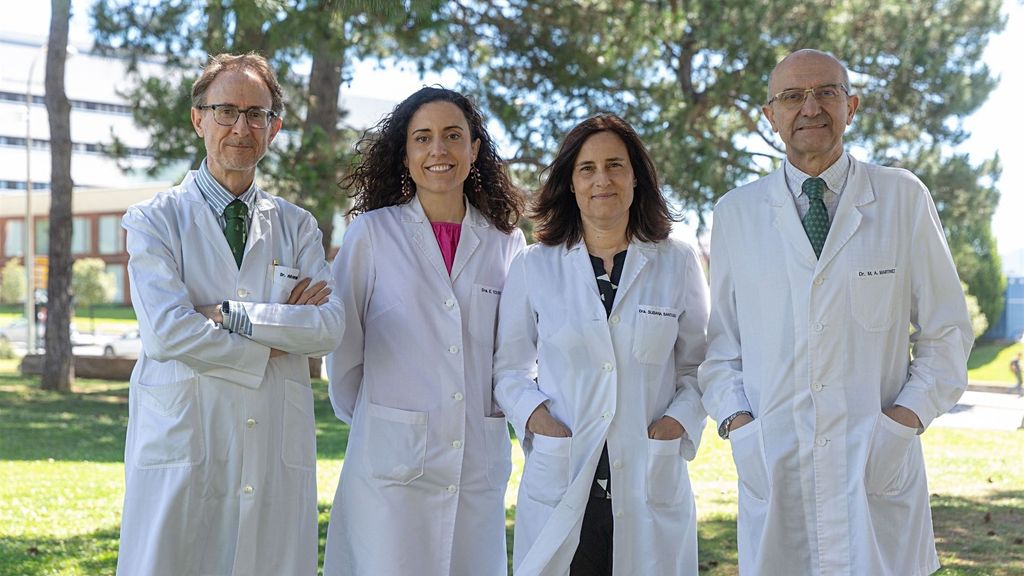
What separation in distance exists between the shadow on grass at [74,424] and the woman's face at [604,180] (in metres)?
8.47

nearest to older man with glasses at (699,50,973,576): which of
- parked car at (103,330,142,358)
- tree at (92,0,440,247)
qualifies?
tree at (92,0,440,247)

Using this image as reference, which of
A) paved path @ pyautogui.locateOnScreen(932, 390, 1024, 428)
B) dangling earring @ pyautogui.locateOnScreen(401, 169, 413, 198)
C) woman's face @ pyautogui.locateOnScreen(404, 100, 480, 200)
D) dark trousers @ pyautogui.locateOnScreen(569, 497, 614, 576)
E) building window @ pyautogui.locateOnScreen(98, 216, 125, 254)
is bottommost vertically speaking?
paved path @ pyautogui.locateOnScreen(932, 390, 1024, 428)

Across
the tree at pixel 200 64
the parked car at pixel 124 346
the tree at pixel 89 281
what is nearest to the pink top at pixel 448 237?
the tree at pixel 200 64

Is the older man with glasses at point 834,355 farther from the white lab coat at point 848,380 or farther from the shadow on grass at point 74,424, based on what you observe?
the shadow on grass at point 74,424

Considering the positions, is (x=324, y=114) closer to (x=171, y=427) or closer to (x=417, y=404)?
(x=417, y=404)

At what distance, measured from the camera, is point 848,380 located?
3342 mm

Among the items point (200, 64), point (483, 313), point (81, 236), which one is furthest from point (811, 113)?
point (81, 236)

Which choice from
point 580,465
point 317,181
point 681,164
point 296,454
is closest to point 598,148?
point 580,465

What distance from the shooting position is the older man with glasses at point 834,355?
3.32m

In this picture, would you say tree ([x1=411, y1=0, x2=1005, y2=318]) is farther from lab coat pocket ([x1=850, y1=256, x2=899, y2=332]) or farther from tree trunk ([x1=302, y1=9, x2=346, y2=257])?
lab coat pocket ([x1=850, y1=256, x2=899, y2=332])

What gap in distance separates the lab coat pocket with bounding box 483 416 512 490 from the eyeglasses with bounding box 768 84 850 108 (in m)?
1.50

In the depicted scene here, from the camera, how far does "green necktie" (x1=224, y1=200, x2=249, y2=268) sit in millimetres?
3660

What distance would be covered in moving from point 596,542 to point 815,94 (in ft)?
5.29

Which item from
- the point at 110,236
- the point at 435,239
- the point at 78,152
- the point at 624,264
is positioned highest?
the point at 78,152
